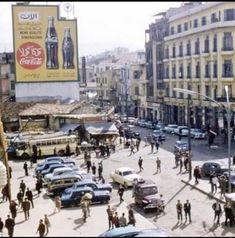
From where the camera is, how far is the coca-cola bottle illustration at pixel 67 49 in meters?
67.4

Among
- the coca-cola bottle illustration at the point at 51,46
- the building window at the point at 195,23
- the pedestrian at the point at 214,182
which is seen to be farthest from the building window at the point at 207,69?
the pedestrian at the point at 214,182

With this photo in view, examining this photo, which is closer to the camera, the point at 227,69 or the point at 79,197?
the point at 79,197

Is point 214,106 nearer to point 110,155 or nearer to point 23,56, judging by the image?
point 110,155

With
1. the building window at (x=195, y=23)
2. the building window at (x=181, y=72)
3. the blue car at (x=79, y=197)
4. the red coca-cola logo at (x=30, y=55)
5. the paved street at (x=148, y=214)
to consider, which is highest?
the building window at (x=195, y=23)

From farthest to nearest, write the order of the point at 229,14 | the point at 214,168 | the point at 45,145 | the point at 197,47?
the point at 197,47 < the point at 229,14 < the point at 45,145 < the point at 214,168

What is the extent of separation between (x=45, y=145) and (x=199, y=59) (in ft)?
83.5

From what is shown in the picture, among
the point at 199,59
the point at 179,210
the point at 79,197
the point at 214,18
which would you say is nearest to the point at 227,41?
the point at 214,18

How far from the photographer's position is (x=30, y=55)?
6588 cm

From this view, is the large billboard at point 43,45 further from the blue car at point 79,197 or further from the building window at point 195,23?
the blue car at point 79,197

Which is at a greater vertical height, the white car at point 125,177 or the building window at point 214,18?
the building window at point 214,18

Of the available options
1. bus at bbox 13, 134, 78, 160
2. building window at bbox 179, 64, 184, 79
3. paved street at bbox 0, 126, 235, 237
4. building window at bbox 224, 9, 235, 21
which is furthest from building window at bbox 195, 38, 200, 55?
paved street at bbox 0, 126, 235, 237

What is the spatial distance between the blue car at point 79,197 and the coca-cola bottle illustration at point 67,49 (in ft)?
131

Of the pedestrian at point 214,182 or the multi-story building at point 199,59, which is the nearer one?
the pedestrian at point 214,182

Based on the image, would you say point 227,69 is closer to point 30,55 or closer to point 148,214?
point 30,55
